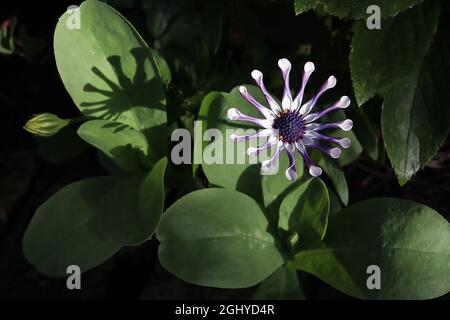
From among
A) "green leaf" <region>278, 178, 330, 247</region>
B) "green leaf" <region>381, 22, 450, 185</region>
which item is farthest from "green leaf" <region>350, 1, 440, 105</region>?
"green leaf" <region>278, 178, 330, 247</region>

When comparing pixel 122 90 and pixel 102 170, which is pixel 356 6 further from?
pixel 102 170

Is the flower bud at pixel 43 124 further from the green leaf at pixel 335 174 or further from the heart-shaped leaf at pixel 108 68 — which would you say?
the green leaf at pixel 335 174

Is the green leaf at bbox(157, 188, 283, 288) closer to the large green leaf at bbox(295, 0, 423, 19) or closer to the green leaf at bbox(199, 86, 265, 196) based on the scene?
the green leaf at bbox(199, 86, 265, 196)

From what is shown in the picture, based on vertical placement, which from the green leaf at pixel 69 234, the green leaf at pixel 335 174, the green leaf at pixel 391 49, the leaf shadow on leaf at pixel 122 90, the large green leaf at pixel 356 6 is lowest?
A: the green leaf at pixel 69 234

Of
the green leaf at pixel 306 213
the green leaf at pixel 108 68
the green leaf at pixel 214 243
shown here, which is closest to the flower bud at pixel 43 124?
the green leaf at pixel 108 68

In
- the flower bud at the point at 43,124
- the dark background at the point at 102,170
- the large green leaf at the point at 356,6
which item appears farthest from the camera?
the dark background at the point at 102,170

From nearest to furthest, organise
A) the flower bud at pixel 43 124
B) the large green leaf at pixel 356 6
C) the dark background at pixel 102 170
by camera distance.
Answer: the large green leaf at pixel 356 6
the flower bud at pixel 43 124
the dark background at pixel 102 170

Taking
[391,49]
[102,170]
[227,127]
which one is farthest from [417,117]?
[102,170]
